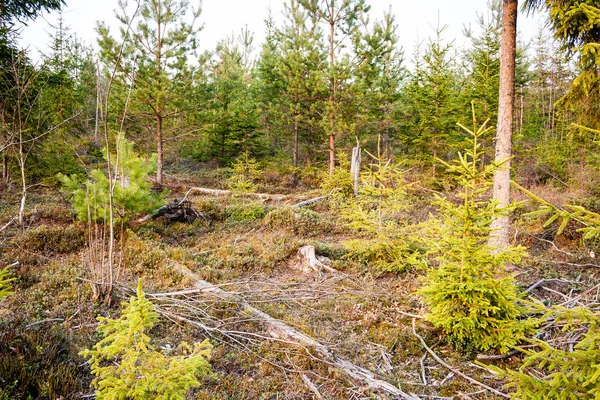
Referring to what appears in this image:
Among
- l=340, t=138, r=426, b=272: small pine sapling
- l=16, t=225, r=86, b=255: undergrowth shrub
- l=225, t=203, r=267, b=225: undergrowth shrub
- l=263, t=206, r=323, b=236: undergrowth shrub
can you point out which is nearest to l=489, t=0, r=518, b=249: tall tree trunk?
l=340, t=138, r=426, b=272: small pine sapling

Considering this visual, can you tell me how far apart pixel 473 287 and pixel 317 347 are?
184 centimetres

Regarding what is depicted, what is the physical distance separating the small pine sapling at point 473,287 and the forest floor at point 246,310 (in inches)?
10.0

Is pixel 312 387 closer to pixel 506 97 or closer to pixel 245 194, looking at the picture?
pixel 506 97

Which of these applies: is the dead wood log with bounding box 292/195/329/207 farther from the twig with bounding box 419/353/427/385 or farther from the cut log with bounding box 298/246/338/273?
the twig with bounding box 419/353/427/385

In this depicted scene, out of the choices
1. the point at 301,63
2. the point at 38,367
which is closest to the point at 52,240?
the point at 38,367

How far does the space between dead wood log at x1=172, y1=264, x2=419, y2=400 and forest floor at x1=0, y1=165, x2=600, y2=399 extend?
61 mm

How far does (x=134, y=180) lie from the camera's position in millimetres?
7633

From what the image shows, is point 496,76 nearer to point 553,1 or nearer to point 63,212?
point 553,1

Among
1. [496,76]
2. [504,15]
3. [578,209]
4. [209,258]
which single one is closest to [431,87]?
[496,76]

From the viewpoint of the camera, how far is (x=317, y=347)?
370 centimetres

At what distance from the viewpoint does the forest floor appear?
3141mm

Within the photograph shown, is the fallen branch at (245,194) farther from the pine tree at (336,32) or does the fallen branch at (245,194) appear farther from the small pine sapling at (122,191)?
the small pine sapling at (122,191)

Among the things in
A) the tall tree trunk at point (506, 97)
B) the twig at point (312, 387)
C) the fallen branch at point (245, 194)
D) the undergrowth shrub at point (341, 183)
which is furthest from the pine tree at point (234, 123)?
the twig at point (312, 387)

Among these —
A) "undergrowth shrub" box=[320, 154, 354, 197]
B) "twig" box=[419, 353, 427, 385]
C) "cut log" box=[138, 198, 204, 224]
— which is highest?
"undergrowth shrub" box=[320, 154, 354, 197]
